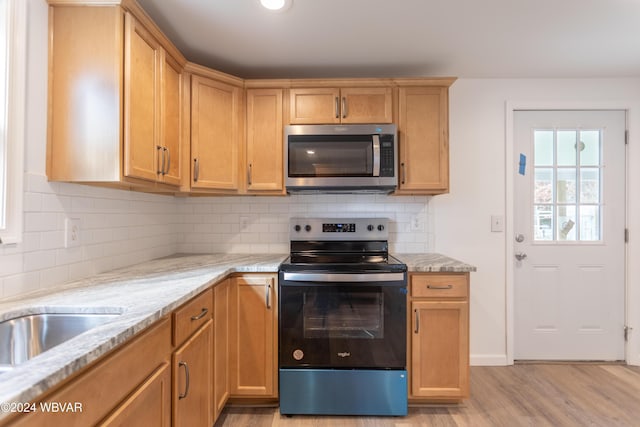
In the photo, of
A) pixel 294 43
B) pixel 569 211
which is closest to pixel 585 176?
pixel 569 211

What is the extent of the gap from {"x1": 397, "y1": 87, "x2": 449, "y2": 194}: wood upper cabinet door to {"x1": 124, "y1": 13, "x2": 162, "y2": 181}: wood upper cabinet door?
1.54 meters

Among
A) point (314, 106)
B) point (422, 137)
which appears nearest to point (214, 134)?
point (314, 106)

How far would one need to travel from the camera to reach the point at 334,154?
7.17ft

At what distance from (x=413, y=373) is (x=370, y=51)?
6.81 feet

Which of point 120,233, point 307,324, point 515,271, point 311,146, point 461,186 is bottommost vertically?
point 307,324

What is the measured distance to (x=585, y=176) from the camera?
2.59 metres

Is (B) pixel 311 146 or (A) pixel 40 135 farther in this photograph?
(B) pixel 311 146

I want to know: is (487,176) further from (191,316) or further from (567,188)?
(191,316)

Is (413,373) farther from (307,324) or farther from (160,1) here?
(160,1)

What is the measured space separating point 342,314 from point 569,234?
2.05 meters

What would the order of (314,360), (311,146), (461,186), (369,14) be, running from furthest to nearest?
1. (461,186)
2. (311,146)
3. (314,360)
4. (369,14)

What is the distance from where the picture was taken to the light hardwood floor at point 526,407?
6.15 ft

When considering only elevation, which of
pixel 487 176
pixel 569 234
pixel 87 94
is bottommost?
pixel 569 234

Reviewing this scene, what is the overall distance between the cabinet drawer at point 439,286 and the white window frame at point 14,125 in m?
1.95
